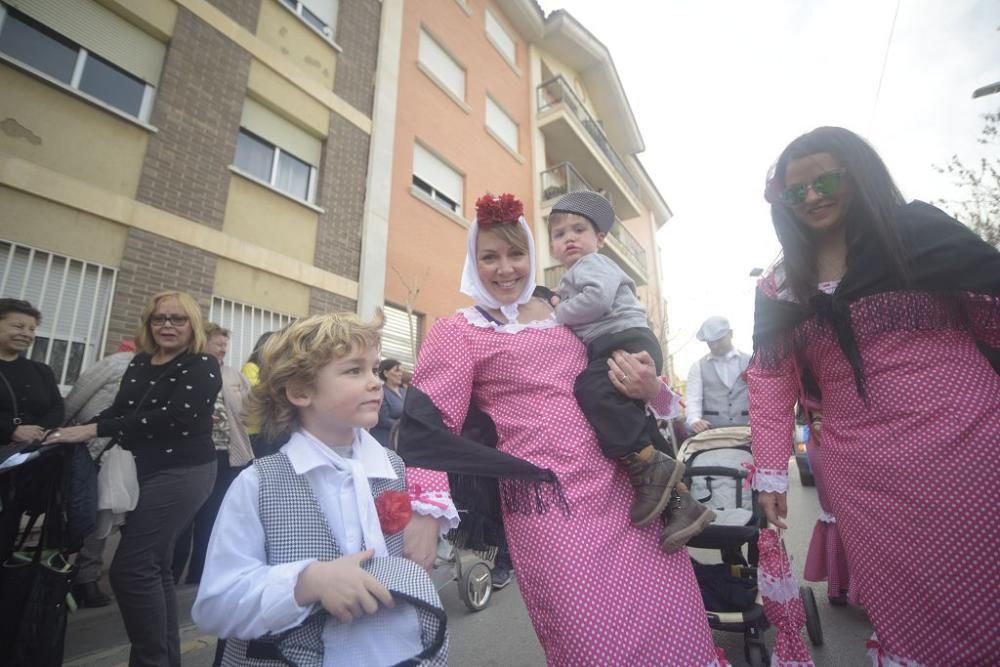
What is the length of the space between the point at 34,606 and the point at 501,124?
14.0 meters

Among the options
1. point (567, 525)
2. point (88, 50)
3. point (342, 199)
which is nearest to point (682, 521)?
point (567, 525)

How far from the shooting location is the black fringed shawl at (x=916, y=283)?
4.72 ft

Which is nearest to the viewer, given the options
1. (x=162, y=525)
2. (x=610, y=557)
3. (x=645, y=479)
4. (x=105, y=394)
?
(x=610, y=557)

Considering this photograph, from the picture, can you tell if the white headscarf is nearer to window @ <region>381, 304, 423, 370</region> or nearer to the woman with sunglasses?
the woman with sunglasses

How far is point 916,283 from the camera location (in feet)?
4.82

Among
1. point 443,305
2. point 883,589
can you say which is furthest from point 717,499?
point 443,305

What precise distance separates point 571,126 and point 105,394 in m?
14.4

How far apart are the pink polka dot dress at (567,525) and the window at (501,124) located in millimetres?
12747

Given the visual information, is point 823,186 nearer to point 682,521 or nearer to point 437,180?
point 682,521

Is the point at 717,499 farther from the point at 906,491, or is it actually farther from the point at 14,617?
the point at 14,617

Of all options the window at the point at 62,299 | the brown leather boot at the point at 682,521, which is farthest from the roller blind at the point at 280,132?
the brown leather boot at the point at 682,521

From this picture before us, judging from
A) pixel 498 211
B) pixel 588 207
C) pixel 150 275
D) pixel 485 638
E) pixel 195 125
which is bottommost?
pixel 485 638

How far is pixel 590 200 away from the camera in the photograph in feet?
7.23

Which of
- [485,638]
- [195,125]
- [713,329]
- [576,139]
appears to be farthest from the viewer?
[576,139]
